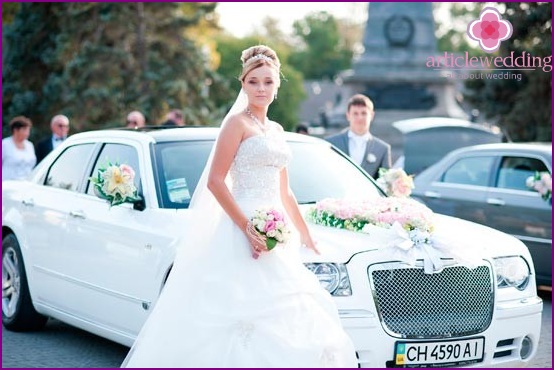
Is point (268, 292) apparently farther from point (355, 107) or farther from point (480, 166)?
point (480, 166)

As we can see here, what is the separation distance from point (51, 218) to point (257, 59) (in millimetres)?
3099

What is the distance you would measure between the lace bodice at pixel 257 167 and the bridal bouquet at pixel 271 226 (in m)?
0.22

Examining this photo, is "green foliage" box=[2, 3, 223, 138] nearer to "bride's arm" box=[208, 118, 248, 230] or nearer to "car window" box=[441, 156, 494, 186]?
"car window" box=[441, 156, 494, 186]

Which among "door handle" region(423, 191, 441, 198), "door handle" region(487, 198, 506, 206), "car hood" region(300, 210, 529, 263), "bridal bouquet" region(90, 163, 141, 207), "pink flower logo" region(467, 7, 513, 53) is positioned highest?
"pink flower logo" region(467, 7, 513, 53)

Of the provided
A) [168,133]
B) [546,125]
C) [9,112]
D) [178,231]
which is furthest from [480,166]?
[9,112]

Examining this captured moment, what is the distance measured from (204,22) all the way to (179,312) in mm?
25943

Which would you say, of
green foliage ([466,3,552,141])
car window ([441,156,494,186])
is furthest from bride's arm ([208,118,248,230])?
green foliage ([466,3,552,141])

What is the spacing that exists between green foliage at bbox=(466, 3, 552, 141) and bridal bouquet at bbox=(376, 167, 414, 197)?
19.3 metres

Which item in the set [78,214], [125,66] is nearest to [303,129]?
[78,214]

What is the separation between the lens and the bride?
5531 mm

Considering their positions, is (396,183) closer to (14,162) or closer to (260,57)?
(260,57)

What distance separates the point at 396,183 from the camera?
8547 millimetres

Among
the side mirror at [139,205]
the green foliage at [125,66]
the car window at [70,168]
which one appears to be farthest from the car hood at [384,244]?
the green foliage at [125,66]

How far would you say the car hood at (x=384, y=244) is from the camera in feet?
20.2
